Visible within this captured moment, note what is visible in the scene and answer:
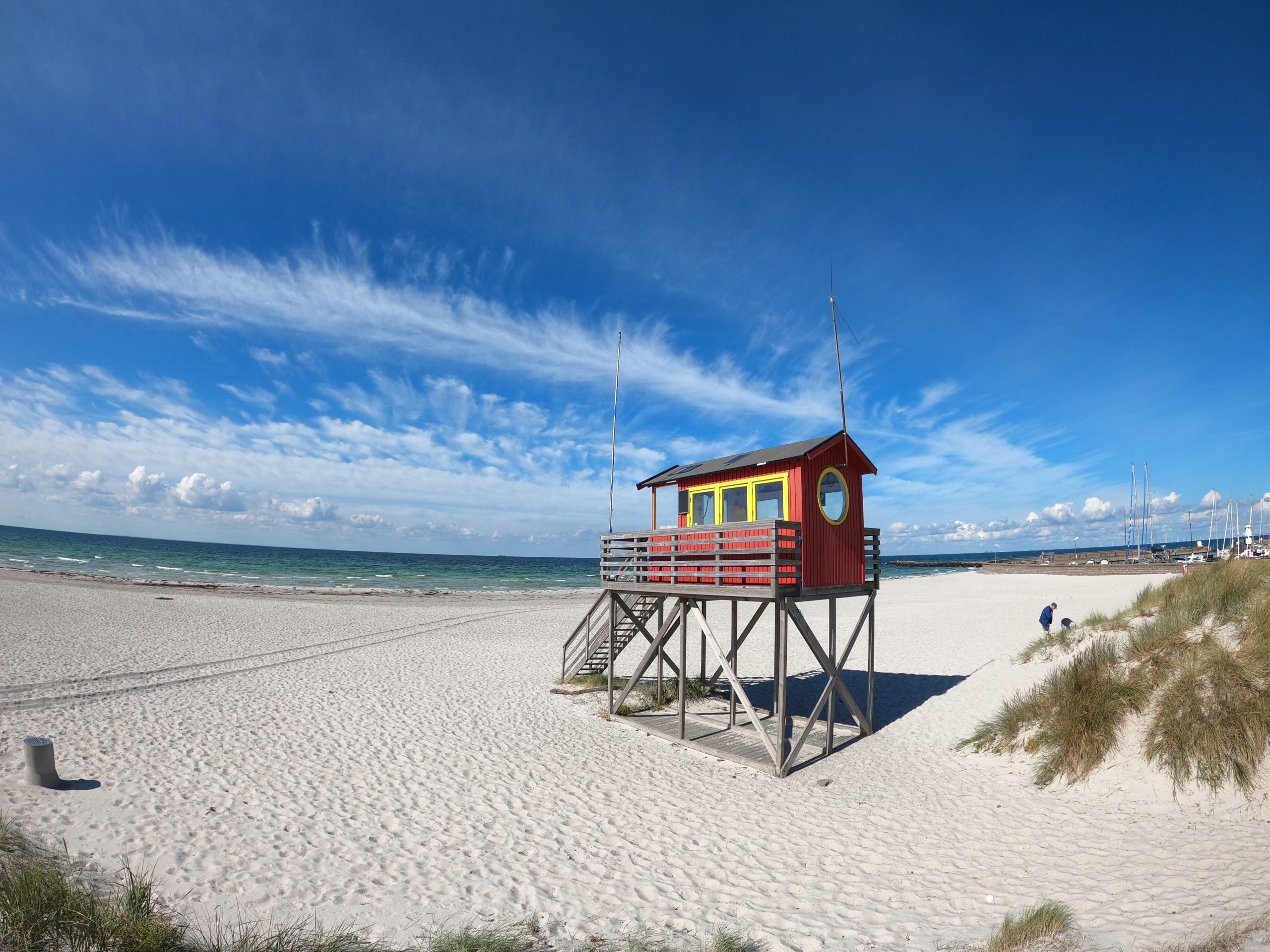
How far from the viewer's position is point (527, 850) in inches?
288

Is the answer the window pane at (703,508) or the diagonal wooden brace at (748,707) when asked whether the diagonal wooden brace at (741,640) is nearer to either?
the diagonal wooden brace at (748,707)

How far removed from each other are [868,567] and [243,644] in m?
19.7

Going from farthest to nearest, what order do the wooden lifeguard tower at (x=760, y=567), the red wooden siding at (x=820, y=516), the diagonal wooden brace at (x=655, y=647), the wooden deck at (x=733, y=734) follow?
1. the diagonal wooden brace at (x=655, y=647)
2. the red wooden siding at (x=820, y=516)
3. the wooden deck at (x=733, y=734)
4. the wooden lifeguard tower at (x=760, y=567)

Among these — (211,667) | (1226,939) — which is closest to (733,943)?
(1226,939)

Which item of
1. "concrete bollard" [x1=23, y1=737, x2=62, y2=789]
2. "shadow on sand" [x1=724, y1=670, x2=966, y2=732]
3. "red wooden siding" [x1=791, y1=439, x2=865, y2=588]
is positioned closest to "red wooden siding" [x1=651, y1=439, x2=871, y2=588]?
"red wooden siding" [x1=791, y1=439, x2=865, y2=588]

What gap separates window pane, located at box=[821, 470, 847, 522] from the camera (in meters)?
11.9

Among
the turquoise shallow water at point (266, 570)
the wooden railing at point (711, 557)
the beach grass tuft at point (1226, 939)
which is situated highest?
the wooden railing at point (711, 557)

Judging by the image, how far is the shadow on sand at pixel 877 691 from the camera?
46.8 feet

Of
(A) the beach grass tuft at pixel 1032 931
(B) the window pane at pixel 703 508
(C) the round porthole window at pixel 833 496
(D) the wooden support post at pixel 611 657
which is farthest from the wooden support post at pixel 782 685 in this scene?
(A) the beach grass tuft at pixel 1032 931

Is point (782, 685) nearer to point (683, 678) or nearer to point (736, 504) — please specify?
point (683, 678)

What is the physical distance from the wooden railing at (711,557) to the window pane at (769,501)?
2.03ft

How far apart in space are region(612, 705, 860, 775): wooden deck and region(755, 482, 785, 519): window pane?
384cm

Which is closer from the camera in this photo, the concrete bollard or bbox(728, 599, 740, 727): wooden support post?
the concrete bollard

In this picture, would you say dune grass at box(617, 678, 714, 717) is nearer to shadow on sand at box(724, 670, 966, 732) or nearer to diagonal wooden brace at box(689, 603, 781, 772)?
shadow on sand at box(724, 670, 966, 732)
